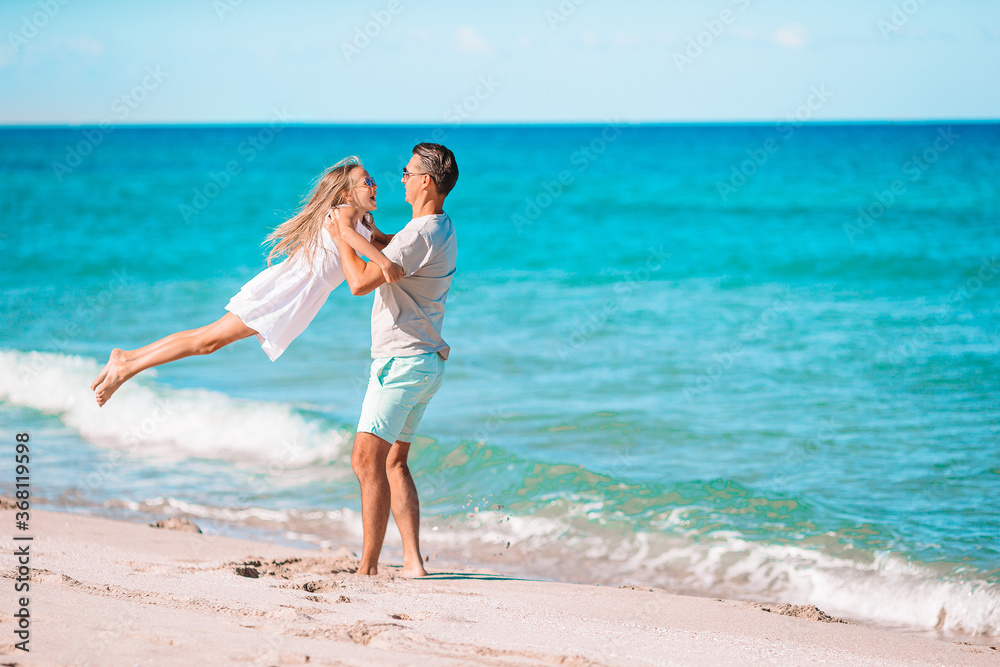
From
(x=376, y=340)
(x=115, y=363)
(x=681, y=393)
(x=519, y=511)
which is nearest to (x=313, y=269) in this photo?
(x=376, y=340)

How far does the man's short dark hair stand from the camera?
4191 mm

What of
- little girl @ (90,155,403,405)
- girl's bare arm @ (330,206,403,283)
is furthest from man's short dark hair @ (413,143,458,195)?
girl's bare arm @ (330,206,403,283)

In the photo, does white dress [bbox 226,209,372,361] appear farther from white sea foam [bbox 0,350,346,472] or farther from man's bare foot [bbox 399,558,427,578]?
white sea foam [bbox 0,350,346,472]

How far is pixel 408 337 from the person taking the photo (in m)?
4.22

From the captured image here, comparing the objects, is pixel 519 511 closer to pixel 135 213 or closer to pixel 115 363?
pixel 115 363

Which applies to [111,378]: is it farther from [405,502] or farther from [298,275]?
[405,502]

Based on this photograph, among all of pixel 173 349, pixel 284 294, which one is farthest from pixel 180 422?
pixel 284 294

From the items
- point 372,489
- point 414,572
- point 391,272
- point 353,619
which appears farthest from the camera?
point 414,572

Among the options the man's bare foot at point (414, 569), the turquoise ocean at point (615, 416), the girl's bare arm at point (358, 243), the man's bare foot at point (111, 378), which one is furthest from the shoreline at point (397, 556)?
the girl's bare arm at point (358, 243)

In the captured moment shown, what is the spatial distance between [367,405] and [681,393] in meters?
4.84

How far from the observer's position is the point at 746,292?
14.3 meters

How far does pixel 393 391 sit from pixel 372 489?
1.63 ft

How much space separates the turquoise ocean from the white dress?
69.0 inches

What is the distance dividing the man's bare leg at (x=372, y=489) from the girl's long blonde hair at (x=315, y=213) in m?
0.93
